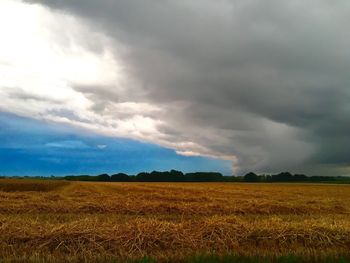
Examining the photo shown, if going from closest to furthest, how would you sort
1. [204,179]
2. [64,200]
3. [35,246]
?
[35,246] → [64,200] → [204,179]

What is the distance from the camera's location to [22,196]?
24.6m

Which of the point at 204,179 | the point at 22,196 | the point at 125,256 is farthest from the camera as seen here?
the point at 204,179

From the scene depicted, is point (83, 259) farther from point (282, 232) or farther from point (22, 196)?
point (22, 196)

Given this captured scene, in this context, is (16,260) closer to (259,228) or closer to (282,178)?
(259,228)

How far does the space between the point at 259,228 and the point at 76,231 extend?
4.79 metres

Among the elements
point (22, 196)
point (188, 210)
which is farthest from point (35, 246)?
point (22, 196)

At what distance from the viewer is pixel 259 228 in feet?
37.3

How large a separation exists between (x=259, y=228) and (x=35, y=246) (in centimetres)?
572

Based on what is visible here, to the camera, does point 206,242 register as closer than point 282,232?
Yes

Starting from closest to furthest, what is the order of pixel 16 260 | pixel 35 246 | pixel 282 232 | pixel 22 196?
1. pixel 16 260
2. pixel 35 246
3. pixel 282 232
4. pixel 22 196

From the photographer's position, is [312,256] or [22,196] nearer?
A: [312,256]

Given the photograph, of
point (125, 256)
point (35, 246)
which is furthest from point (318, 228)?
point (35, 246)

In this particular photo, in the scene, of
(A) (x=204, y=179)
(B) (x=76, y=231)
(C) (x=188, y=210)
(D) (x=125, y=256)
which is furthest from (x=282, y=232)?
(A) (x=204, y=179)

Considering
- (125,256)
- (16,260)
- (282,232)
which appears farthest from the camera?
(282,232)
